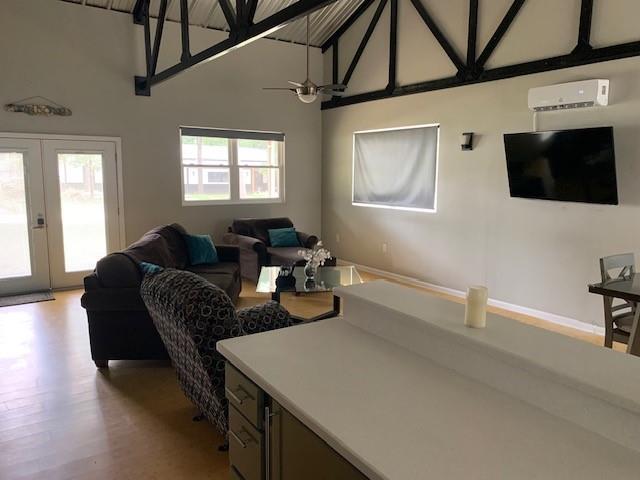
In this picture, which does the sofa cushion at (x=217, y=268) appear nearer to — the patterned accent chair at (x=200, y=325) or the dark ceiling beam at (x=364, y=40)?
the patterned accent chair at (x=200, y=325)

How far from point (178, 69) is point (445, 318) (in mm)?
4667

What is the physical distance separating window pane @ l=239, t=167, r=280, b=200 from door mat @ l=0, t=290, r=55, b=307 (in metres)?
3.06

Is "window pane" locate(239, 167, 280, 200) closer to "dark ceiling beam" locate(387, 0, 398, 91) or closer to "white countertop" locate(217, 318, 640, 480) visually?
"dark ceiling beam" locate(387, 0, 398, 91)

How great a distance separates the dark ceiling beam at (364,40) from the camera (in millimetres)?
6773

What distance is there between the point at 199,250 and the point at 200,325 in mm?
3402

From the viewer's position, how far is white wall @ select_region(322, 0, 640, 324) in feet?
14.3

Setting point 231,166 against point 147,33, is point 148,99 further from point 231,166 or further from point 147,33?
point 231,166

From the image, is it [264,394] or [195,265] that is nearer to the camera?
[264,394]

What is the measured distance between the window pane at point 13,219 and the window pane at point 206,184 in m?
2.09

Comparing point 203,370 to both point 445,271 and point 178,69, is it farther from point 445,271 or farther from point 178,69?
point 445,271

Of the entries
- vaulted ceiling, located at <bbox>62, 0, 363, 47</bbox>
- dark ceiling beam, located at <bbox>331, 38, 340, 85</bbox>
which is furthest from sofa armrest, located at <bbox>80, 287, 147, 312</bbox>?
dark ceiling beam, located at <bbox>331, 38, 340, 85</bbox>

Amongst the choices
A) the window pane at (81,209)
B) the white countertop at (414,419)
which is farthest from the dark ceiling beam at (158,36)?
the white countertop at (414,419)

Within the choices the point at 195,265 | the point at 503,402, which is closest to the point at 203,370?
the point at 503,402

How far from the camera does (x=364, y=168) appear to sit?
739 cm
